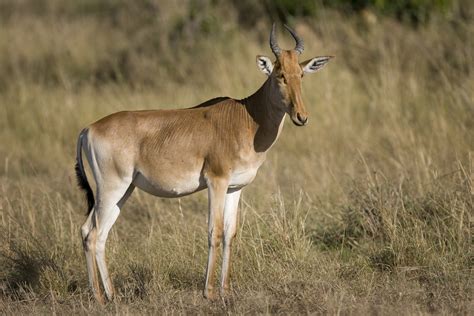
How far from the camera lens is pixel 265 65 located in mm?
7246

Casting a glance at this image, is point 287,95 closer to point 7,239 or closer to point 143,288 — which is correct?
Result: point 143,288

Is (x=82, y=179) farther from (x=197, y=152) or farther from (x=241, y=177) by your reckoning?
(x=241, y=177)

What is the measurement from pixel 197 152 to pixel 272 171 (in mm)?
4074

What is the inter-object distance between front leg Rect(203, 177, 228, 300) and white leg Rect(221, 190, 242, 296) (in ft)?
0.44

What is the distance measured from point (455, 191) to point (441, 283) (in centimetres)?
152

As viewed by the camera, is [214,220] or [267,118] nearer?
[214,220]

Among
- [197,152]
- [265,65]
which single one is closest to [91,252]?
[197,152]

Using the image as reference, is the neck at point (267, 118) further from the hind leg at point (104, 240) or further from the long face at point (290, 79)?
the hind leg at point (104, 240)

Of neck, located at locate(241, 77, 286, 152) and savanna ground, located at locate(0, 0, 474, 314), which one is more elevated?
neck, located at locate(241, 77, 286, 152)

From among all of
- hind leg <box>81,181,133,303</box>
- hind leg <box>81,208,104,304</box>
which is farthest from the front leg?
hind leg <box>81,208,104,304</box>

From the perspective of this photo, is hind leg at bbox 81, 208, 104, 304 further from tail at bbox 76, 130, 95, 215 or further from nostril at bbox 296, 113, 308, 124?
nostril at bbox 296, 113, 308, 124

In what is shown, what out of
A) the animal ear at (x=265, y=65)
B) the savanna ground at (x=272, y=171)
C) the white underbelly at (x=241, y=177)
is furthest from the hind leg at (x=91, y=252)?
the animal ear at (x=265, y=65)

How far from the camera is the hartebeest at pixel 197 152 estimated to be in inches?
280

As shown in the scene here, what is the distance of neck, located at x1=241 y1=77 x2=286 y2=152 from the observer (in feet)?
23.8
